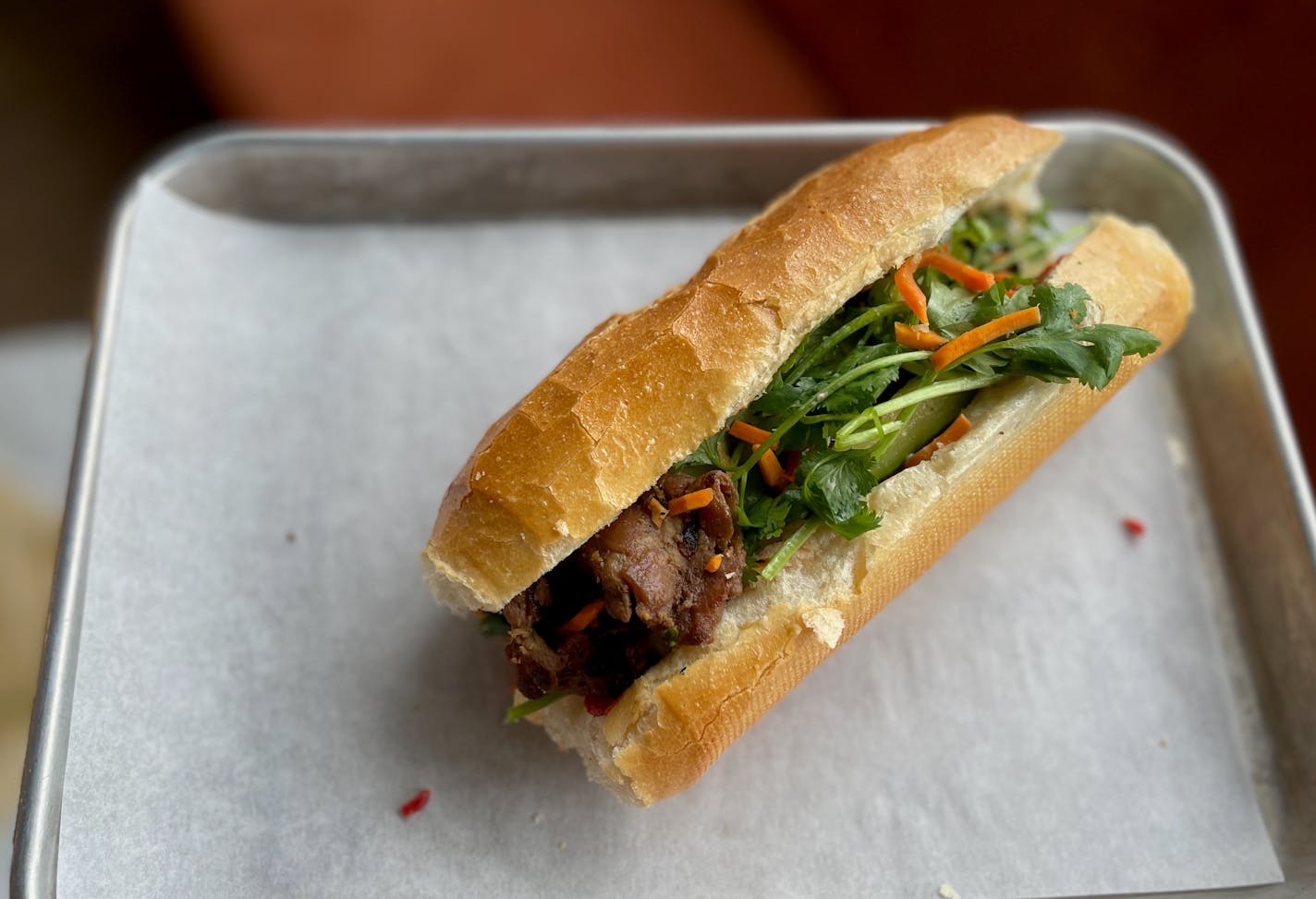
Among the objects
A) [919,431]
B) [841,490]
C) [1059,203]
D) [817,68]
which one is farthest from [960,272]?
[817,68]

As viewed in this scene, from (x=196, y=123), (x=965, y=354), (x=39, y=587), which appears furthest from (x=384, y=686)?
(x=196, y=123)

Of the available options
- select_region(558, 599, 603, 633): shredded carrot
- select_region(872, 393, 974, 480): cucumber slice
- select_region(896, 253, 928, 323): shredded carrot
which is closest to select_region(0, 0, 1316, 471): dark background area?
select_region(896, 253, 928, 323): shredded carrot

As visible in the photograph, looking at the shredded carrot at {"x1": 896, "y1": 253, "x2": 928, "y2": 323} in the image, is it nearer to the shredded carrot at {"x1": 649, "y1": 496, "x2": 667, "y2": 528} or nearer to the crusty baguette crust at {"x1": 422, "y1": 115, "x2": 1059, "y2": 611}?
the crusty baguette crust at {"x1": 422, "y1": 115, "x2": 1059, "y2": 611}

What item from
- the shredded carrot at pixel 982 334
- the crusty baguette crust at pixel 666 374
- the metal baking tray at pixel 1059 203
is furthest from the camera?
the metal baking tray at pixel 1059 203

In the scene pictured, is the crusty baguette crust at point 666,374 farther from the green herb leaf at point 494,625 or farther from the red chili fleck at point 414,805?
the red chili fleck at point 414,805

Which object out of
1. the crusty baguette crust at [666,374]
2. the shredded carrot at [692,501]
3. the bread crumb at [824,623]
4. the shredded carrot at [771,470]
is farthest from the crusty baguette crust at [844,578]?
the crusty baguette crust at [666,374]

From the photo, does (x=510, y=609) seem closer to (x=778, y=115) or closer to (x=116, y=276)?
(x=116, y=276)
